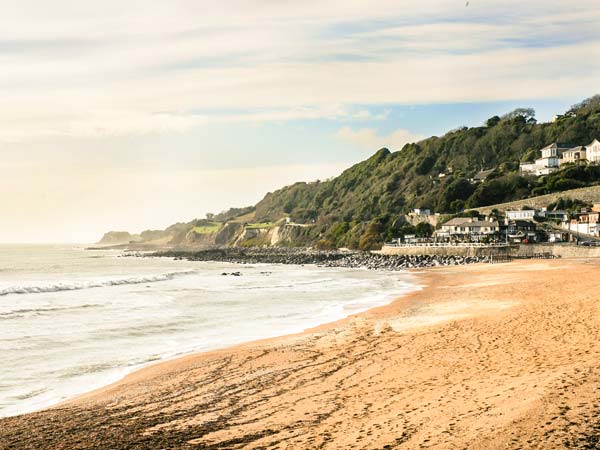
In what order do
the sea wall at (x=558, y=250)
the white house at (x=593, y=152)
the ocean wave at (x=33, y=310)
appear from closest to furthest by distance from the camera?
the ocean wave at (x=33, y=310), the sea wall at (x=558, y=250), the white house at (x=593, y=152)

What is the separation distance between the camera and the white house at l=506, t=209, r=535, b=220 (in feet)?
258

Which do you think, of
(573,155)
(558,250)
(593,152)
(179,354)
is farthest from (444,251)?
(179,354)

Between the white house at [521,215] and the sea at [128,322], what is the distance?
42.8 m

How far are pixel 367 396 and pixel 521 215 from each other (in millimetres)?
75606

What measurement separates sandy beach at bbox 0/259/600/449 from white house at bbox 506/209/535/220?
2507 inches

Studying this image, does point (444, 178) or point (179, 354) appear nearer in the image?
point (179, 354)

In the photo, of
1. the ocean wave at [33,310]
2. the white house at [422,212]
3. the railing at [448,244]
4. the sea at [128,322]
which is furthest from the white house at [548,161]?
the ocean wave at [33,310]

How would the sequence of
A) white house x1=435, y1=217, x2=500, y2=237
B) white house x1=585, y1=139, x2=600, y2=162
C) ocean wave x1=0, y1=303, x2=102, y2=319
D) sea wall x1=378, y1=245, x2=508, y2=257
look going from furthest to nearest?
white house x1=585, y1=139, x2=600, y2=162
white house x1=435, y1=217, x2=500, y2=237
sea wall x1=378, y1=245, x2=508, y2=257
ocean wave x1=0, y1=303, x2=102, y2=319

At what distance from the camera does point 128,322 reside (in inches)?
952

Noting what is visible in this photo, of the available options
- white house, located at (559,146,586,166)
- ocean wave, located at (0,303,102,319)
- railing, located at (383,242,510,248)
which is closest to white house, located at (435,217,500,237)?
railing, located at (383,242,510,248)

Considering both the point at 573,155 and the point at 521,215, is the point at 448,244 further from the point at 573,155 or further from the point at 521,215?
the point at 573,155

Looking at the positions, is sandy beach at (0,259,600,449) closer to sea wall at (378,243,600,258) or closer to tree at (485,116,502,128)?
sea wall at (378,243,600,258)

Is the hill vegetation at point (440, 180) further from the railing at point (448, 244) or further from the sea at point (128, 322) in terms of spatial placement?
the sea at point (128, 322)

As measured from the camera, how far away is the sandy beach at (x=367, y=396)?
8.37 m
